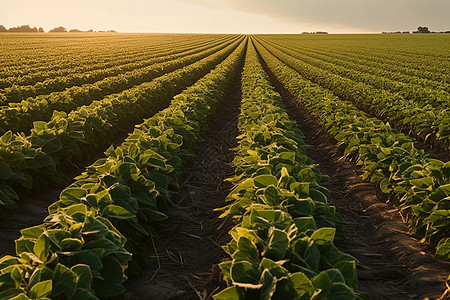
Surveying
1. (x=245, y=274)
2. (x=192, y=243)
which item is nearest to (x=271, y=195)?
(x=245, y=274)

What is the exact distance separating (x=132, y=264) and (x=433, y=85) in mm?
17252

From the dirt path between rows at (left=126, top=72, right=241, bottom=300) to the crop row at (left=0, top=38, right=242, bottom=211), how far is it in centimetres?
205

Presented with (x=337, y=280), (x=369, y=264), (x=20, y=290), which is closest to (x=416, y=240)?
(x=369, y=264)

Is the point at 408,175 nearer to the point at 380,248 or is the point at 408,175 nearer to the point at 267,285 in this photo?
the point at 380,248

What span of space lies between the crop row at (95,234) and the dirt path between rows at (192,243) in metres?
0.29

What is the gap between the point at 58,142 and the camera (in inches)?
253

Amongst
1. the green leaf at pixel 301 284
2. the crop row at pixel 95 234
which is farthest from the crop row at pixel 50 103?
the green leaf at pixel 301 284

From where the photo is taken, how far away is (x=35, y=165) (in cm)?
573

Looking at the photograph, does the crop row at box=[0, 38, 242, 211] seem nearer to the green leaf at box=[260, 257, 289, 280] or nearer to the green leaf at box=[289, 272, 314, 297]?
the green leaf at box=[260, 257, 289, 280]

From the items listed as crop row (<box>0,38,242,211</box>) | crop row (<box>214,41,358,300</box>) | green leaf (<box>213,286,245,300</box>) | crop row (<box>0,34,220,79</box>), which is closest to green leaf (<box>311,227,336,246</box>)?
crop row (<box>214,41,358,300</box>)

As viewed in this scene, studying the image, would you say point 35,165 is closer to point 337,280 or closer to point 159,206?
point 159,206

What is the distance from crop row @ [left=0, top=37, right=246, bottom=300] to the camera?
8.34 feet

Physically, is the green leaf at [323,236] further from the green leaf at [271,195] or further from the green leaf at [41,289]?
the green leaf at [41,289]

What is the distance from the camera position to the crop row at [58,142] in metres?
5.36
